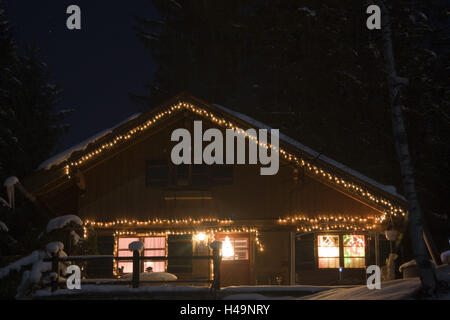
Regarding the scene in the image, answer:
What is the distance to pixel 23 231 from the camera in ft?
86.7

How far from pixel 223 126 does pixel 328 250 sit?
5696 millimetres

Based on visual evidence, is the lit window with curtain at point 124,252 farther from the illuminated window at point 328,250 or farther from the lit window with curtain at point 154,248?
the illuminated window at point 328,250

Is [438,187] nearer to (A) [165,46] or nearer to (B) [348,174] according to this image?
(B) [348,174]

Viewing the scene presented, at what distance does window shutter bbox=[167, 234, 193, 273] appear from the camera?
19266 millimetres

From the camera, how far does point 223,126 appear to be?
19.6 meters

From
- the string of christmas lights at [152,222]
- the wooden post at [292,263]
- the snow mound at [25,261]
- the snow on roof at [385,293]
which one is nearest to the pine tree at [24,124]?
the string of christmas lights at [152,222]

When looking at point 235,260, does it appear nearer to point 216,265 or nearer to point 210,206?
point 210,206

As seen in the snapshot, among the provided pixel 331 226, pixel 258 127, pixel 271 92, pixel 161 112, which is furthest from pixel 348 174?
pixel 271 92

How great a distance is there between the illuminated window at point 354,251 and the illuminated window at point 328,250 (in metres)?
0.31

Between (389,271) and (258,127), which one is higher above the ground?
(258,127)

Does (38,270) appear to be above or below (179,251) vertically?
below

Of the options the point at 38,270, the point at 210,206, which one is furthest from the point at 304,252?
the point at 38,270

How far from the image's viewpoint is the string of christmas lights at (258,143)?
17.7m

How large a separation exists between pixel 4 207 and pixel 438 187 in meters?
19.4
